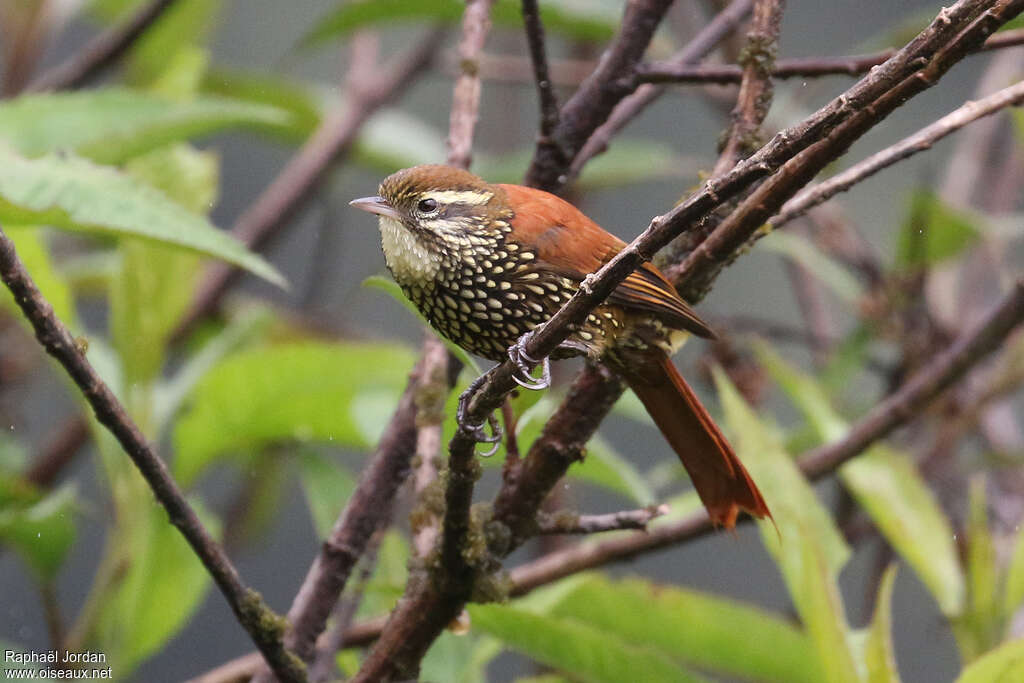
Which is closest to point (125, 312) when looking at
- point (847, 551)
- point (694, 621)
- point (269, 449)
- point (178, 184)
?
point (178, 184)

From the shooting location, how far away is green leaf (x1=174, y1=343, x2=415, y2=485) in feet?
8.20

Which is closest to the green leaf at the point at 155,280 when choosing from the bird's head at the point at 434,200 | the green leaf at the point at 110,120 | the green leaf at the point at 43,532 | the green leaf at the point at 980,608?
the green leaf at the point at 110,120

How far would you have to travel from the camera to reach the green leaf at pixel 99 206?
165 centimetres

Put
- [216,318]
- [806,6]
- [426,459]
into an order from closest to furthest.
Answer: [426,459]
[216,318]
[806,6]

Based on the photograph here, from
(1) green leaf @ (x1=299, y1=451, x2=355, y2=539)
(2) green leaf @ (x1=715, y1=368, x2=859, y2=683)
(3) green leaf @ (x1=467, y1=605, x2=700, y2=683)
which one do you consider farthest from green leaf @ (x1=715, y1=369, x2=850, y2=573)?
(1) green leaf @ (x1=299, y1=451, x2=355, y2=539)

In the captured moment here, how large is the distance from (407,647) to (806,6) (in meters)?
4.58

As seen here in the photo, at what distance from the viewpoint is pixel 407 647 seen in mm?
1638

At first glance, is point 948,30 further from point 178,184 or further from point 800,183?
point 178,184

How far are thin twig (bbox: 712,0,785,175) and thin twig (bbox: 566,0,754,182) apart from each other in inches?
12.1

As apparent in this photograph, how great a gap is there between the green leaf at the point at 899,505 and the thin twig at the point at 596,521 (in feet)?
2.92

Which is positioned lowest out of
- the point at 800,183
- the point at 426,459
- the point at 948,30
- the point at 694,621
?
the point at 694,621

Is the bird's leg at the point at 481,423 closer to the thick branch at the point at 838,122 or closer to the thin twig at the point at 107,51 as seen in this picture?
the thick branch at the point at 838,122

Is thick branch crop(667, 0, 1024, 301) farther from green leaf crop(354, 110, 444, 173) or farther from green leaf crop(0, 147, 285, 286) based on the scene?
green leaf crop(354, 110, 444, 173)

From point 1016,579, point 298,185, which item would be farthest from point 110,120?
point 1016,579
